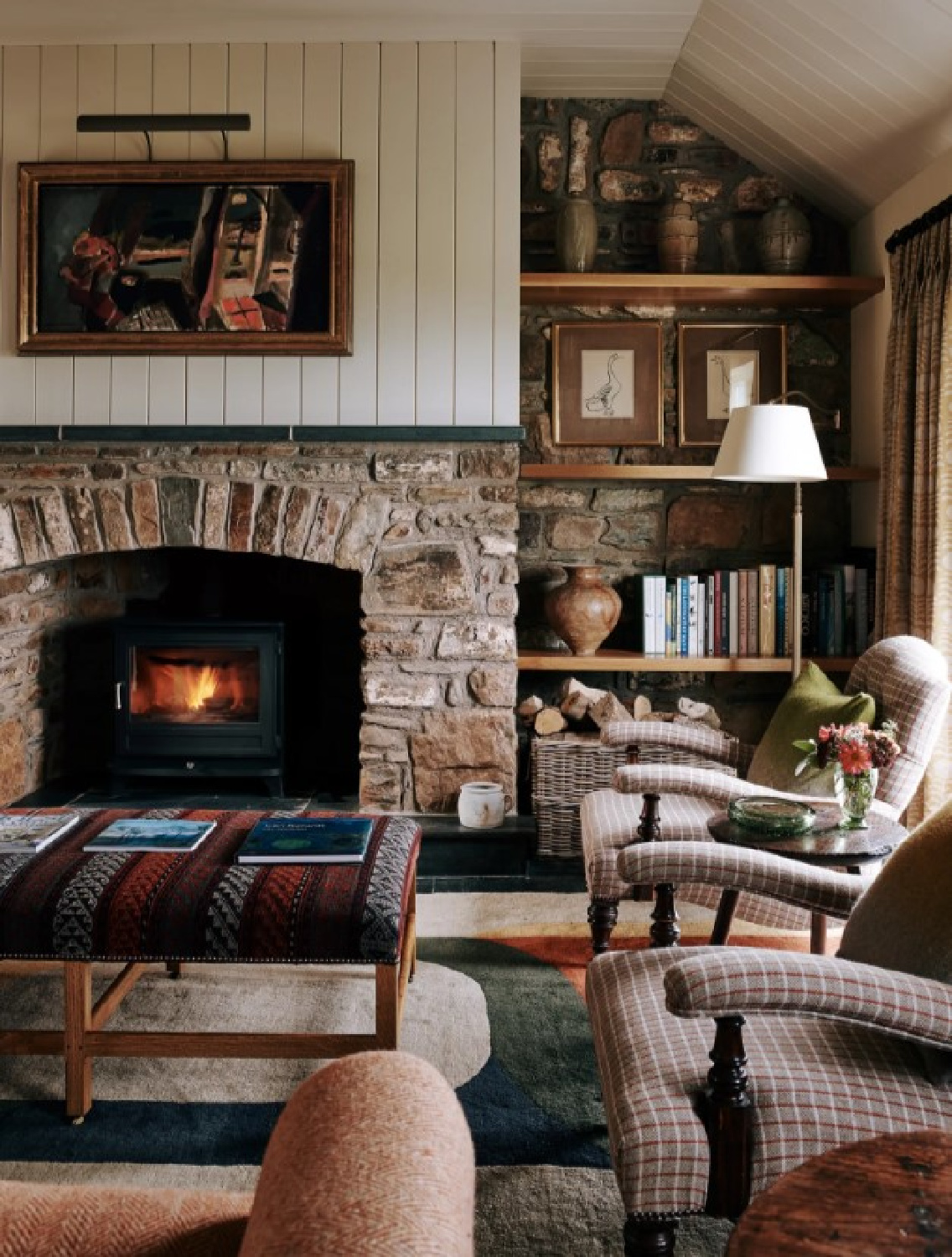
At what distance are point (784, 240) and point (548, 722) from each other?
204 centimetres

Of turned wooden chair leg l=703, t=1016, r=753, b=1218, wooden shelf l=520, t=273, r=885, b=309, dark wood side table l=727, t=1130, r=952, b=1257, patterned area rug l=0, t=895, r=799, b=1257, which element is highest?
wooden shelf l=520, t=273, r=885, b=309

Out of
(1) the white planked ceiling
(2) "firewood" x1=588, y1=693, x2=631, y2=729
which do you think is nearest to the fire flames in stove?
(2) "firewood" x1=588, y1=693, x2=631, y2=729

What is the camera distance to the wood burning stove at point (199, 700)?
4055 mm

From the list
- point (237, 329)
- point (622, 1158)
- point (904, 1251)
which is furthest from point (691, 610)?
point (904, 1251)

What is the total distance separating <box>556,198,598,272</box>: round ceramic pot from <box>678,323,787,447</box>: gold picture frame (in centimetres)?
52

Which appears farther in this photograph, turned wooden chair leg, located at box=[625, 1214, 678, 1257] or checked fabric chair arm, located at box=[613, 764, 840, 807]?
checked fabric chair arm, located at box=[613, 764, 840, 807]

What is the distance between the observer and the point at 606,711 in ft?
Result: 13.4

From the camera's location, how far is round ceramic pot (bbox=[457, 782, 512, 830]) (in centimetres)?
383

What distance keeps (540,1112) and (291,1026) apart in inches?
27.0

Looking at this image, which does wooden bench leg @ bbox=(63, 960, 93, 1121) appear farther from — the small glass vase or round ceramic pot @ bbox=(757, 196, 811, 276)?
round ceramic pot @ bbox=(757, 196, 811, 276)

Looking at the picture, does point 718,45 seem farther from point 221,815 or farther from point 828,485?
point 221,815

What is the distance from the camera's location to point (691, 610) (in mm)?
4195

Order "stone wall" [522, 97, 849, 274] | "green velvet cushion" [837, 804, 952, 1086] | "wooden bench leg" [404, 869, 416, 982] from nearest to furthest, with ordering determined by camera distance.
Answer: "green velvet cushion" [837, 804, 952, 1086] < "wooden bench leg" [404, 869, 416, 982] < "stone wall" [522, 97, 849, 274]

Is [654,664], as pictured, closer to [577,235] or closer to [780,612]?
[780,612]
